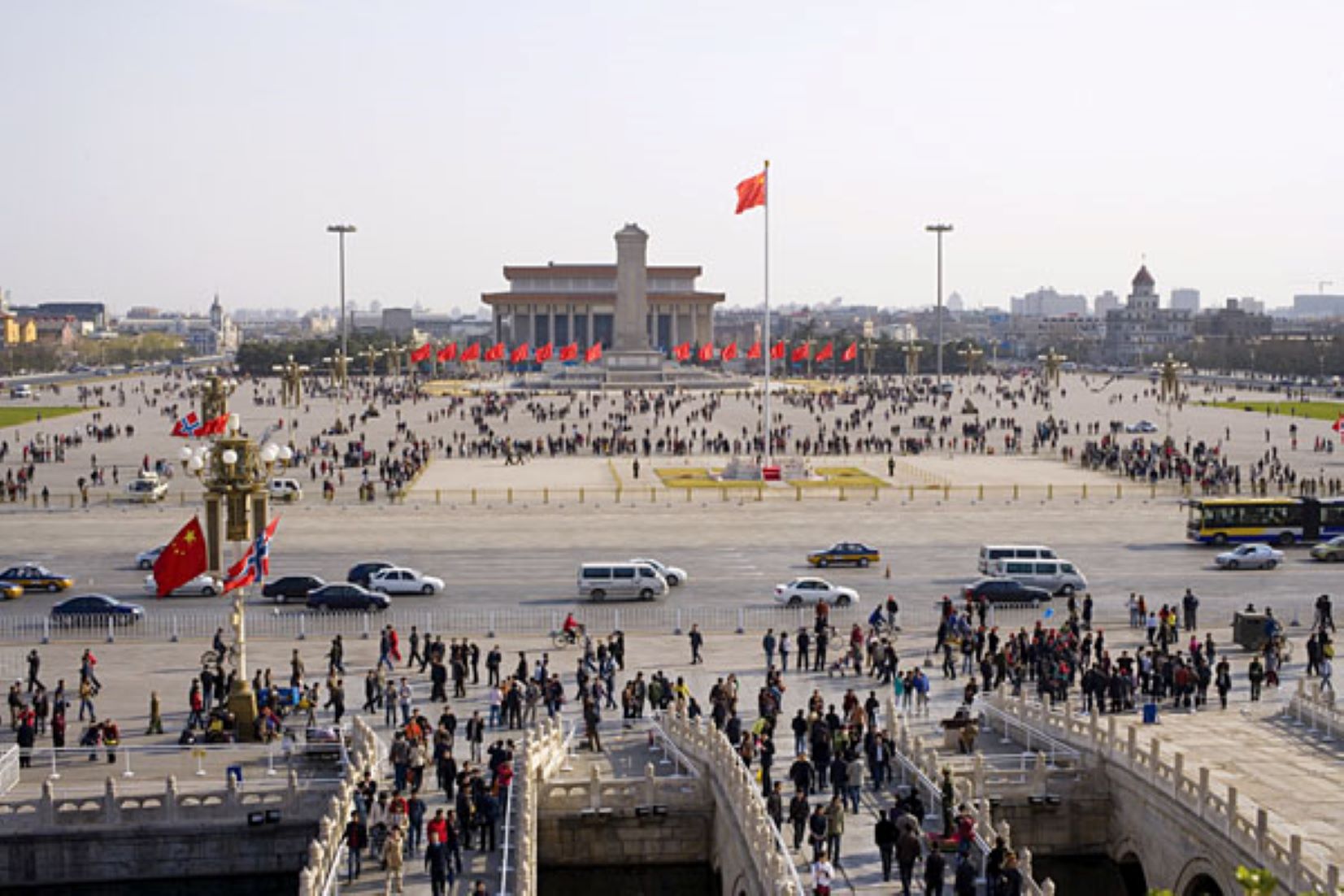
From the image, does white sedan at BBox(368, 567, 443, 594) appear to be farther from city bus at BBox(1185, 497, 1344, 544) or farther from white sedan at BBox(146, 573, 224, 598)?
city bus at BBox(1185, 497, 1344, 544)

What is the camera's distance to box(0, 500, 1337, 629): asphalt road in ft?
137

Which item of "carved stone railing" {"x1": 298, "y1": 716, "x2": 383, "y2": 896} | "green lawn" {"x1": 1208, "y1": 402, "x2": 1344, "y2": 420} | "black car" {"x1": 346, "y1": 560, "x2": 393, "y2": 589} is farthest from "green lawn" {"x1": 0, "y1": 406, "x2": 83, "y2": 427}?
"carved stone railing" {"x1": 298, "y1": 716, "x2": 383, "y2": 896}

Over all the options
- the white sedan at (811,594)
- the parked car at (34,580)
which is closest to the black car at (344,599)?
the parked car at (34,580)

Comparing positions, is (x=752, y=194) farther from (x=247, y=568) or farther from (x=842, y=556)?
(x=247, y=568)

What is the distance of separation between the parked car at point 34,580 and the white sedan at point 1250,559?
31.2 meters

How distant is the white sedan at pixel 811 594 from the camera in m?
39.3

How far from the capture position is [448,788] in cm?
2364

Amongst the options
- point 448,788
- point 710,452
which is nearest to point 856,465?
point 710,452

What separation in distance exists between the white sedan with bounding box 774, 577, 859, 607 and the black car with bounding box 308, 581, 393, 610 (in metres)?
9.56

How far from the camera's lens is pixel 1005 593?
→ 129ft

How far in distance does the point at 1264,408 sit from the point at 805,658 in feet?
303

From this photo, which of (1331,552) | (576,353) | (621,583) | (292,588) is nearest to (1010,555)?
(621,583)

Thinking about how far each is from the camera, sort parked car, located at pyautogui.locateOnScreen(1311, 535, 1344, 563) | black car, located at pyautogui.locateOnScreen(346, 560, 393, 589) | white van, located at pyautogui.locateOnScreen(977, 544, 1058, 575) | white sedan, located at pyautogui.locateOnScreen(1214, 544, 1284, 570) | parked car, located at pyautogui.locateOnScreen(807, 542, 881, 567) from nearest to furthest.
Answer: black car, located at pyautogui.locateOnScreen(346, 560, 393, 589)
white van, located at pyautogui.locateOnScreen(977, 544, 1058, 575)
white sedan, located at pyautogui.locateOnScreen(1214, 544, 1284, 570)
parked car, located at pyautogui.locateOnScreen(807, 542, 881, 567)
parked car, located at pyautogui.locateOnScreen(1311, 535, 1344, 563)

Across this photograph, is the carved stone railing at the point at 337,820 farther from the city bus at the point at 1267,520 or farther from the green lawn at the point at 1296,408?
the green lawn at the point at 1296,408
